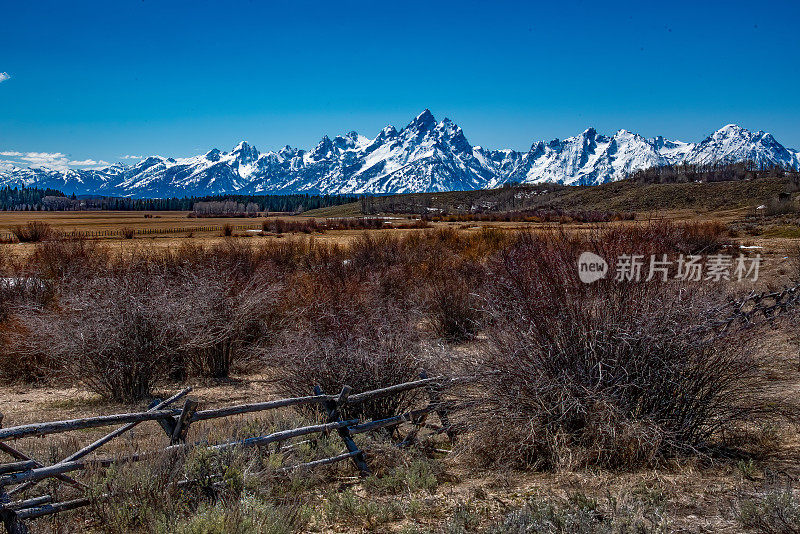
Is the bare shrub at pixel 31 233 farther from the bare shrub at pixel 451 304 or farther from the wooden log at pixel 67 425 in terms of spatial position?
the wooden log at pixel 67 425

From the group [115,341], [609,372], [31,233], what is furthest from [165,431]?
[31,233]

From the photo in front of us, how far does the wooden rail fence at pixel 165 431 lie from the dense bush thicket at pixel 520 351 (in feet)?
2.56

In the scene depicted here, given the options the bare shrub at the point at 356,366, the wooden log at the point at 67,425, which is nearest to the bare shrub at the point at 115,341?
the bare shrub at the point at 356,366

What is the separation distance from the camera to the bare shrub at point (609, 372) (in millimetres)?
6223

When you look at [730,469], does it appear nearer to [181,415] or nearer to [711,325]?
[711,325]

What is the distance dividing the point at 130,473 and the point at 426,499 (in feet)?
9.12

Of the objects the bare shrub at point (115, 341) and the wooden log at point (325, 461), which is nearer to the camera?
the wooden log at point (325, 461)

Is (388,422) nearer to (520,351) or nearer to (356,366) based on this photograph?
(356,366)

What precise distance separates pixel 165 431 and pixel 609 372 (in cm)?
475

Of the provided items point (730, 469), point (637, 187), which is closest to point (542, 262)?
point (730, 469)

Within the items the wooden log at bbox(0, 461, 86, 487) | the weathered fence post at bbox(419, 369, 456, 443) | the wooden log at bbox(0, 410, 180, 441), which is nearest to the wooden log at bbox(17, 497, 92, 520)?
the wooden log at bbox(0, 461, 86, 487)

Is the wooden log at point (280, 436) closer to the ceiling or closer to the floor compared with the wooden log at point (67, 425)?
closer to the floor

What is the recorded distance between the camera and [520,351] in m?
6.70

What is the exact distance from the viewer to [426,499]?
5.81 m
